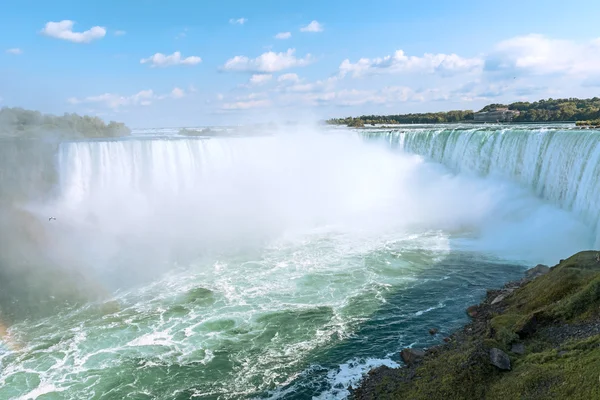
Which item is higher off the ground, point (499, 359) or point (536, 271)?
point (499, 359)

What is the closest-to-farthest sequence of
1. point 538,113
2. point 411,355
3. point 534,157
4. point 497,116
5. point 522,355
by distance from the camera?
point 522,355, point 411,355, point 534,157, point 538,113, point 497,116

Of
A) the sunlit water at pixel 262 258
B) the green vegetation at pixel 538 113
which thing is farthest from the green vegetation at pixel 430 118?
the sunlit water at pixel 262 258

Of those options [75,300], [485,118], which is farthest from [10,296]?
[485,118]

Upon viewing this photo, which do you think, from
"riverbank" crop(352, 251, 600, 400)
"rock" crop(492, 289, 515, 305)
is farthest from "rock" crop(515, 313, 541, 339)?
"rock" crop(492, 289, 515, 305)

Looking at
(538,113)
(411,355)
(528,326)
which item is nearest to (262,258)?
(411,355)

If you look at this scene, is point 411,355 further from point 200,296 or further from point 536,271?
point 200,296

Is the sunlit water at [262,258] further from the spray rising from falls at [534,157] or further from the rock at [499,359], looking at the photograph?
the rock at [499,359]
